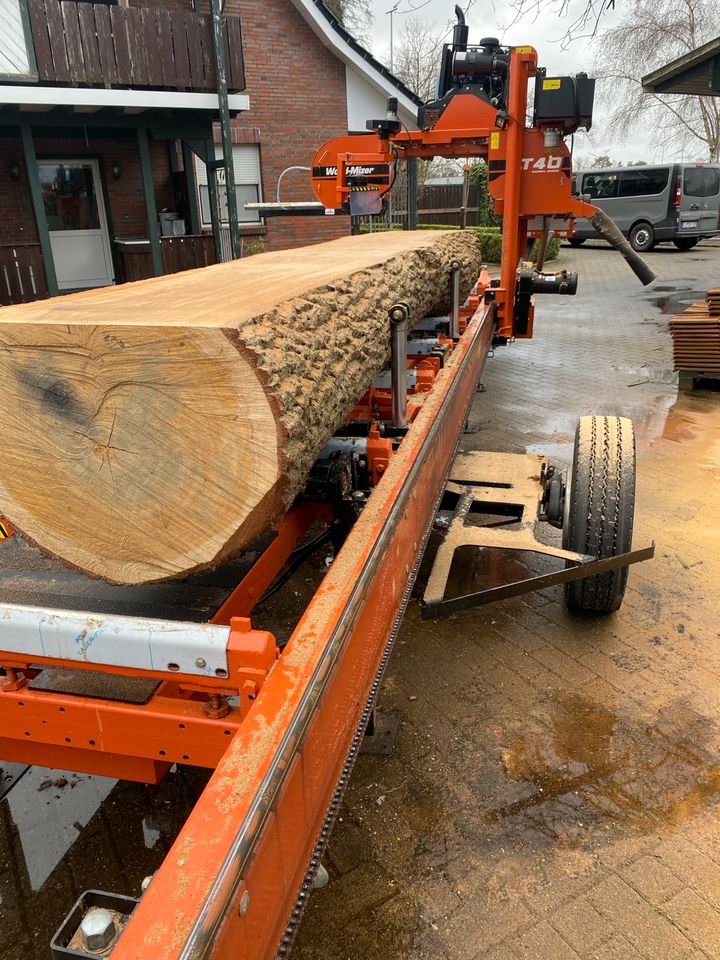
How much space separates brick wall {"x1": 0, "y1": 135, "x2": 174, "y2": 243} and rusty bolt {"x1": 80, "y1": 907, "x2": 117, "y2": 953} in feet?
37.8

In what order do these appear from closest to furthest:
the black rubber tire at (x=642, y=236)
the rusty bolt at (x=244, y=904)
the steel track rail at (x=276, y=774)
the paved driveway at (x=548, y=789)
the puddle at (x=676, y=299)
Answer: the steel track rail at (x=276, y=774) < the rusty bolt at (x=244, y=904) < the paved driveway at (x=548, y=789) < the puddle at (x=676, y=299) < the black rubber tire at (x=642, y=236)

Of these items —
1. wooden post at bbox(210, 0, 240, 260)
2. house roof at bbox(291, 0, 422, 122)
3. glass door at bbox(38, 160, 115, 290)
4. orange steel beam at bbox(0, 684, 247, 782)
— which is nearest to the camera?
orange steel beam at bbox(0, 684, 247, 782)

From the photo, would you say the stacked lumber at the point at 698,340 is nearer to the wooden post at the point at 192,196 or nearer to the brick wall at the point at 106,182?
the wooden post at the point at 192,196

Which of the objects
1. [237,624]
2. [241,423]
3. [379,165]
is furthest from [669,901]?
[379,165]

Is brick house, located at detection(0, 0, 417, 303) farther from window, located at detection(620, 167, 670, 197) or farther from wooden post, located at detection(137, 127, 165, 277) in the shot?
window, located at detection(620, 167, 670, 197)

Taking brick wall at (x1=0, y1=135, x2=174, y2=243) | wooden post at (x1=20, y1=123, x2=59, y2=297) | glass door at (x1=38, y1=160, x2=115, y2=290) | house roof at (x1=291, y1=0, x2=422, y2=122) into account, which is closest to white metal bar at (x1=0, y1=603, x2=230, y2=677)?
wooden post at (x1=20, y1=123, x2=59, y2=297)

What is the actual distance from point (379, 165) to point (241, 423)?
507 cm

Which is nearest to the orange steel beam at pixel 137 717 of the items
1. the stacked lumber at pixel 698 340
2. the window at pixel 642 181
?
the stacked lumber at pixel 698 340

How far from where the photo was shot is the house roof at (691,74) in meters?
9.07

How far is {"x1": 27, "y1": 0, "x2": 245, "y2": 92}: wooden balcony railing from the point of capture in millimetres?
8797

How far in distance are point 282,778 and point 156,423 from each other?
0.96 meters

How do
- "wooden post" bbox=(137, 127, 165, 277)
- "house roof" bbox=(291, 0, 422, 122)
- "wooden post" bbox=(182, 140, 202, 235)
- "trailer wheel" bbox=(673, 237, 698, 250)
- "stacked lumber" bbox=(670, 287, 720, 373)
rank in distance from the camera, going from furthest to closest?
"trailer wheel" bbox=(673, 237, 698, 250) < "house roof" bbox=(291, 0, 422, 122) < "wooden post" bbox=(182, 140, 202, 235) < "wooden post" bbox=(137, 127, 165, 277) < "stacked lumber" bbox=(670, 287, 720, 373)

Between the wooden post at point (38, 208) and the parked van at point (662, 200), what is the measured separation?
45.0ft

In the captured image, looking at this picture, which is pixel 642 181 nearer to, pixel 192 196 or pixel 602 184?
pixel 602 184
